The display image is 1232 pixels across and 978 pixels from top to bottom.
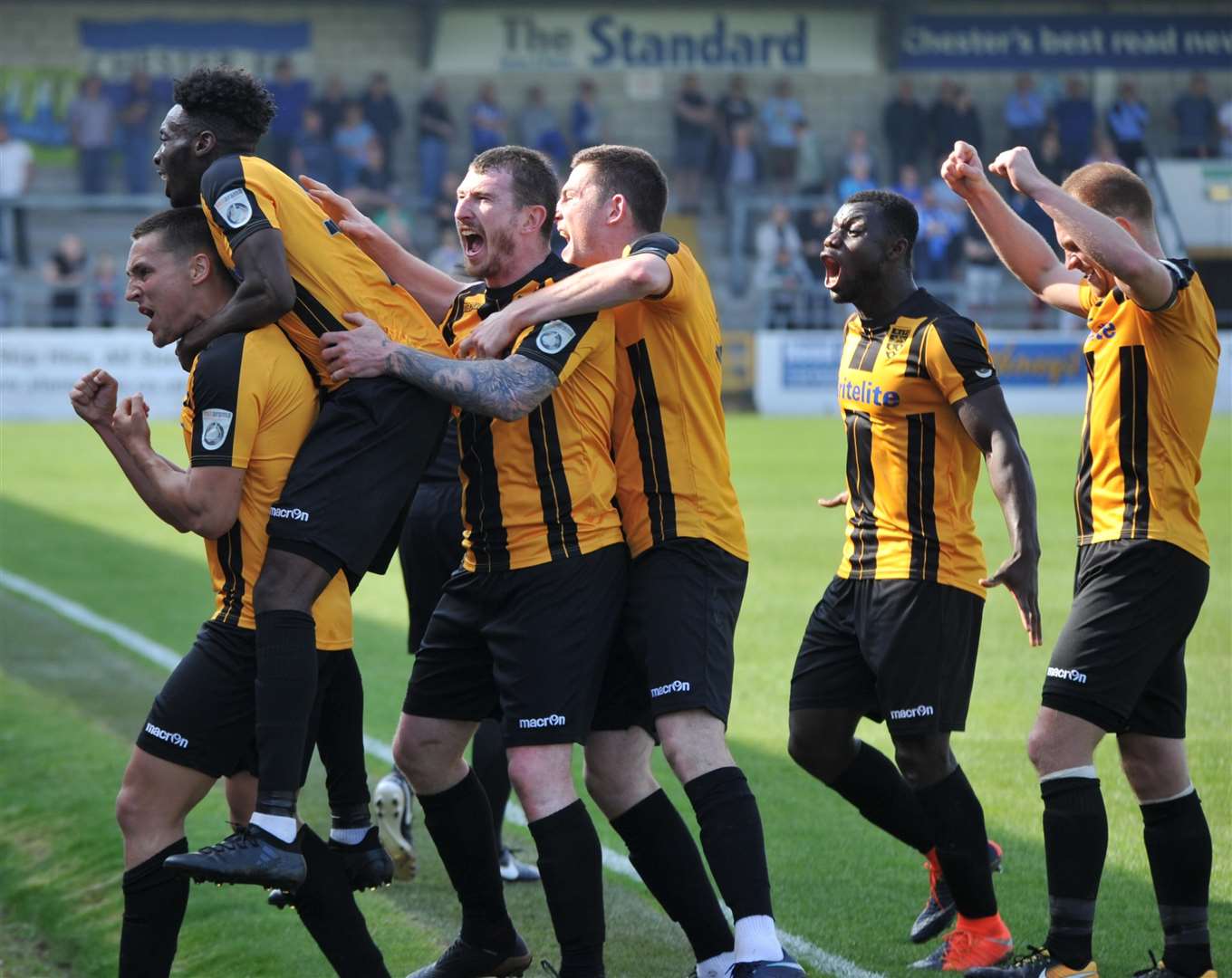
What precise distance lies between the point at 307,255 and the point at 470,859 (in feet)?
5.40

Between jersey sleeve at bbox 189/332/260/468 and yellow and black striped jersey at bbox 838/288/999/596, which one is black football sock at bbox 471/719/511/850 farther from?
jersey sleeve at bbox 189/332/260/468

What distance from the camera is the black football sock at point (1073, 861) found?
4414 millimetres

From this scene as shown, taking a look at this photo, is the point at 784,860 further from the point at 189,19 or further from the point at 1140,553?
the point at 189,19

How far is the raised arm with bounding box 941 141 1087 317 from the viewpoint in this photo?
16.4ft

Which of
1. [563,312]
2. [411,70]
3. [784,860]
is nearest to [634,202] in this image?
[563,312]

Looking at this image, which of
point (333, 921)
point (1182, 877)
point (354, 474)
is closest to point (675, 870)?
point (333, 921)

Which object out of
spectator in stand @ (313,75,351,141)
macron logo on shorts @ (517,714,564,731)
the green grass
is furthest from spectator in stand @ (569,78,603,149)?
macron logo on shorts @ (517,714,564,731)

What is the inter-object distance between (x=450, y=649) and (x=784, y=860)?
2.09 m

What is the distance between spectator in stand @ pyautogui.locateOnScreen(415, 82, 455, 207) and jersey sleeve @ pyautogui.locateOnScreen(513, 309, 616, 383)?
25.8 metres

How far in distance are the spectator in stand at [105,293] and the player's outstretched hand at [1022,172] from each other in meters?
21.9

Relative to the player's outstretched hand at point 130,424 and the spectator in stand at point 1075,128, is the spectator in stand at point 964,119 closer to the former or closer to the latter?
the spectator in stand at point 1075,128

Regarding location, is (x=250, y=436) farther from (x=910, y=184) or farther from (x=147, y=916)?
(x=910, y=184)

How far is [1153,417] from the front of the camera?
4590 mm

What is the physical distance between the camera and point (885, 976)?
4.74 meters
